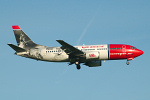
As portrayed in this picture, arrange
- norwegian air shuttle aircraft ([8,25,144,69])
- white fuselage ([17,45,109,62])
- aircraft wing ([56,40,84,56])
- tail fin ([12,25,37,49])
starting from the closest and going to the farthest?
aircraft wing ([56,40,84,56]) → norwegian air shuttle aircraft ([8,25,144,69]) → white fuselage ([17,45,109,62]) → tail fin ([12,25,37,49])

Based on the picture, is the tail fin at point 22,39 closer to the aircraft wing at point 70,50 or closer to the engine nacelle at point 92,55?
the aircraft wing at point 70,50

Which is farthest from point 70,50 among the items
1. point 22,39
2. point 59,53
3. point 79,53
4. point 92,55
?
point 22,39

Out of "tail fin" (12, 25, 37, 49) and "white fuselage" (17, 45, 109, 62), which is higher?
"tail fin" (12, 25, 37, 49)

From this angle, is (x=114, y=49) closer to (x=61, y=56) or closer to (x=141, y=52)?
(x=141, y=52)

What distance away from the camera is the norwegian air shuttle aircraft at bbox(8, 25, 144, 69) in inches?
2601

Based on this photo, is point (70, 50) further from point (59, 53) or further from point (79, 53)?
point (59, 53)

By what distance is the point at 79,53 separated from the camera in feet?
217

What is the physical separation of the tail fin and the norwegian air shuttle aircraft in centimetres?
63

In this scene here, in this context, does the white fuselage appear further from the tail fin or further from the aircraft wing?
the tail fin

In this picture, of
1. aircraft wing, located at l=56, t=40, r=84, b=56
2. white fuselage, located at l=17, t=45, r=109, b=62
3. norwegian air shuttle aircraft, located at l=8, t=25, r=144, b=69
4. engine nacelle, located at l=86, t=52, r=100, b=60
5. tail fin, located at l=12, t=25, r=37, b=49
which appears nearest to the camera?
aircraft wing, located at l=56, t=40, r=84, b=56

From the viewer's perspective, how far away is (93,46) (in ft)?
221

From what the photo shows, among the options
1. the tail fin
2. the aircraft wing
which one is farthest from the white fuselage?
the tail fin

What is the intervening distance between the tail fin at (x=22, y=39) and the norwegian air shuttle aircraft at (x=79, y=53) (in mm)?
630

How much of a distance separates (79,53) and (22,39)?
565 inches
